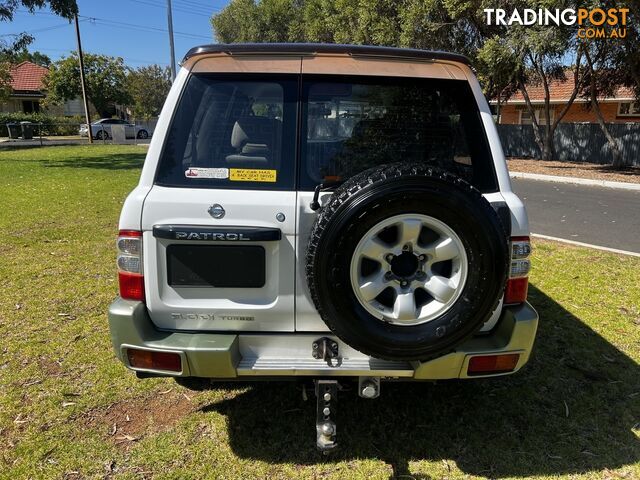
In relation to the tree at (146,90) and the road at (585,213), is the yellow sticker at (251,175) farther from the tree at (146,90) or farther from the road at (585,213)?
the tree at (146,90)

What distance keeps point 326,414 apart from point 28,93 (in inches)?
2016

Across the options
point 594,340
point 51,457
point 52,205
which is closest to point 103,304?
point 51,457

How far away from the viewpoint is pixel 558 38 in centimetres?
1408

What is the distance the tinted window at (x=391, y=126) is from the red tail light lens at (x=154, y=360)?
114 cm

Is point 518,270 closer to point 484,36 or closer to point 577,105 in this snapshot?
point 484,36

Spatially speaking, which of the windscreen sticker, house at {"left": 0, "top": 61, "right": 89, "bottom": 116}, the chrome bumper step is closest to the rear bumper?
the chrome bumper step

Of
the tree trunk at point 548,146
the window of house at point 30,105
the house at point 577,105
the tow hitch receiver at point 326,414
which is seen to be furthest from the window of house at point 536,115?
the window of house at point 30,105

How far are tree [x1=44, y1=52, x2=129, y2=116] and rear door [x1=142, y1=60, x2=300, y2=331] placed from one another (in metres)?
46.1

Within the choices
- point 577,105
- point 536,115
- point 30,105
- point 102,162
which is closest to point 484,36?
point 577,105

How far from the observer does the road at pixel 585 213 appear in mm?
7453

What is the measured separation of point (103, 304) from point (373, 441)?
2.96m

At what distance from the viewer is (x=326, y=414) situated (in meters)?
2.47

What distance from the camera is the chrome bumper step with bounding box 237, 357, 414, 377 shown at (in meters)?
2.38

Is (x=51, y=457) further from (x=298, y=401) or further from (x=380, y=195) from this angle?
(x=380, y=195)
